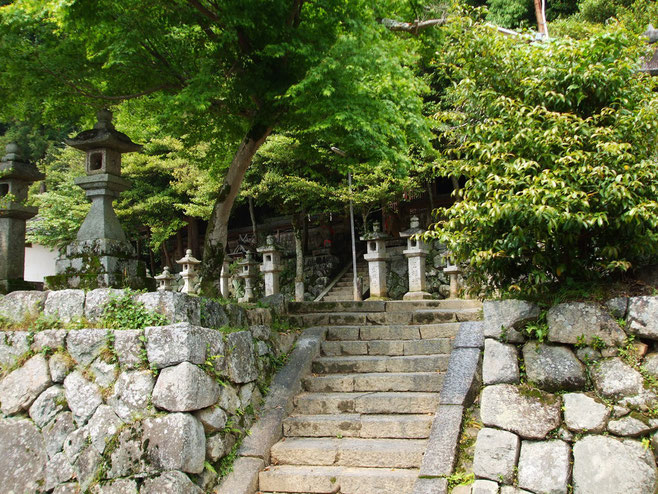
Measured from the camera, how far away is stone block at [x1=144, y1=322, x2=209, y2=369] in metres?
5.22

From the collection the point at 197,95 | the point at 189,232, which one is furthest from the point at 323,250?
the point at 197,95

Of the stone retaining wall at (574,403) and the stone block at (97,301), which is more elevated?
the stone block at (97,301)

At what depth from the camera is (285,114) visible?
818 cm

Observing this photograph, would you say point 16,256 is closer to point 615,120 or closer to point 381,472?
point 381,472

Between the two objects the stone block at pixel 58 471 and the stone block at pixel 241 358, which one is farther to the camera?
the stone block at pixel 241 358

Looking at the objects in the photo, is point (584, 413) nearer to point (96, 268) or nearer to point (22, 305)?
point (96, 268)

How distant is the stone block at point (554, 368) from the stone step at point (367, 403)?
173cm

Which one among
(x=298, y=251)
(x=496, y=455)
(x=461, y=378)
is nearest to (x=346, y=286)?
(x=298, y=251)

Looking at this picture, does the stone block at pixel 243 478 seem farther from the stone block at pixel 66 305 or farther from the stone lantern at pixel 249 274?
the stone lantern at pixel 249 274

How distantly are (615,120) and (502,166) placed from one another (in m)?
1.01

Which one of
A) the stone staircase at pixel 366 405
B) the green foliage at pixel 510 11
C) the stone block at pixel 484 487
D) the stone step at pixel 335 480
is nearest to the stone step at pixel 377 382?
the stone staircase at pixel 366 405

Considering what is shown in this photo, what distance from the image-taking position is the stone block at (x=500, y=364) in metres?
4.64

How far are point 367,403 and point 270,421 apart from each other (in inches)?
46.8

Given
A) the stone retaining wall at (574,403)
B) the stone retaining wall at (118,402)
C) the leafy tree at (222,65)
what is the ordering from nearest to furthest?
the stone retaining wall at (574,403) → the stone retaining wall at (118,402) → the leafy tree at (222,65)
